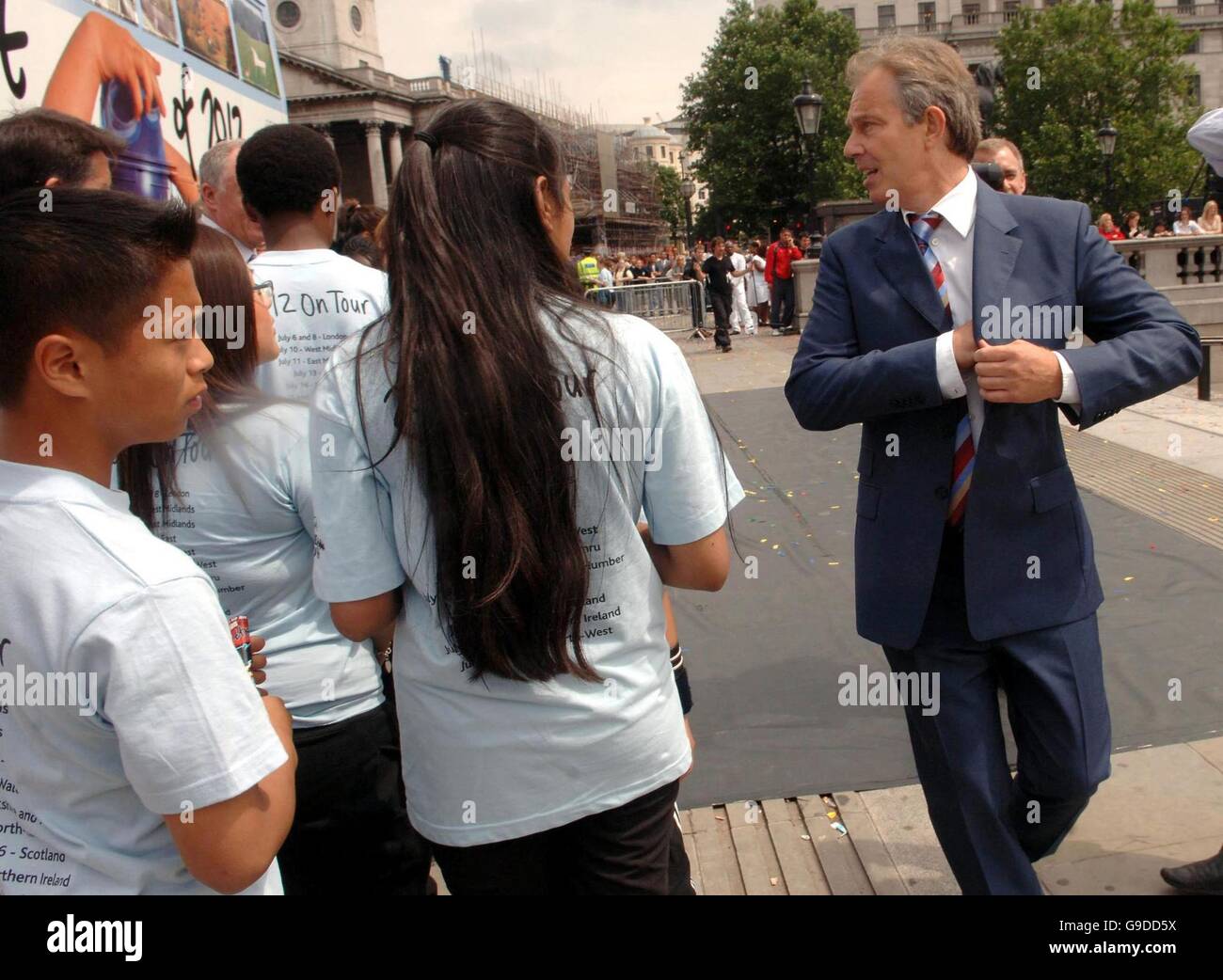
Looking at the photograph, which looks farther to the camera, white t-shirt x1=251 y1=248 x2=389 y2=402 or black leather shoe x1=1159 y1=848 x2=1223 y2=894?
white t-shirt x1=251 y1=248 x2=389 y2=402

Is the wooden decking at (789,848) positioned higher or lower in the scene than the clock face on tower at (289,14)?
lower

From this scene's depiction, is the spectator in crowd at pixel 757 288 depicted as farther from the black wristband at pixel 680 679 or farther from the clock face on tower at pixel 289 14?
the clock face on tower at pixel 289 14

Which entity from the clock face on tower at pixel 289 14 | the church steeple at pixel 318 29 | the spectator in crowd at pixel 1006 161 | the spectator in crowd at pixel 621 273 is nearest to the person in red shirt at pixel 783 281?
the spectator in crowd at pixel 621 273

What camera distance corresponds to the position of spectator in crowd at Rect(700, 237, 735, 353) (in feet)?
55.7

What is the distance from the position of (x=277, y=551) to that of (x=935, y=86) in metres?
1.79

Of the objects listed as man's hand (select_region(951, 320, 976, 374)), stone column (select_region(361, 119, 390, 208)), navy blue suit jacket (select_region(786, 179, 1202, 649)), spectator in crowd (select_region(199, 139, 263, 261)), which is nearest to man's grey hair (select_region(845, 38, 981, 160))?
navy blue suit jacket (select_region(786, 179, 1202, 649))

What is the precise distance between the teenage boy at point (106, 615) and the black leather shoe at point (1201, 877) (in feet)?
8.01

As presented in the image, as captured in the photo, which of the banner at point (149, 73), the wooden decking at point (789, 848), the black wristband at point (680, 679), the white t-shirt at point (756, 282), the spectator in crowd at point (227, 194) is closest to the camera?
the black wristband at point (680, 679)

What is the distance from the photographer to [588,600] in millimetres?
1718

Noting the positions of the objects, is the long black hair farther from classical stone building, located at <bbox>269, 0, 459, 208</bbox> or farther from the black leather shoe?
classical stone building, located at <bbox>269, 0, 459, 208</bbox>

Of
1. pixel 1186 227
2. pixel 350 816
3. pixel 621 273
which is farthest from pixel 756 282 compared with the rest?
pixel 350 816

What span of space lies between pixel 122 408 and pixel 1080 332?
204cm

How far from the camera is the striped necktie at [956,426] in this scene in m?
2.42

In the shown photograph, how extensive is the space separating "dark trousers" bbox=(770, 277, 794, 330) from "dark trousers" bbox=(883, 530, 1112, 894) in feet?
55.7
